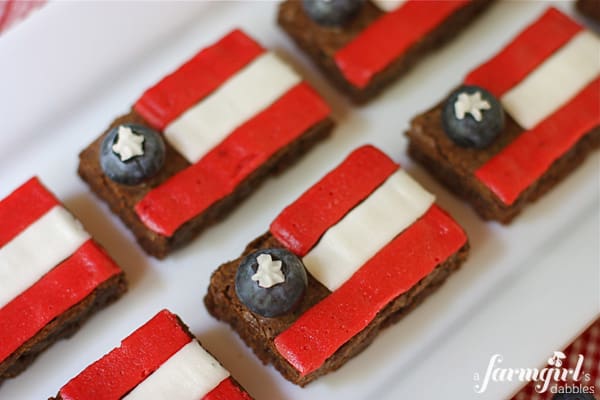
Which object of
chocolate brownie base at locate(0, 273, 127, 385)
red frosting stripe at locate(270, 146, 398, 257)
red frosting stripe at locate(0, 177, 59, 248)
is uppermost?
red frosting stripe at locate(0, 177, 59, 248)

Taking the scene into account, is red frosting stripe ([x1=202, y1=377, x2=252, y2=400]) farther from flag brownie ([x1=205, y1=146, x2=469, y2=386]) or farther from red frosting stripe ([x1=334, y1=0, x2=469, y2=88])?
red frosting stripe ([x1=334, y1=0, x2=469, y2=88])

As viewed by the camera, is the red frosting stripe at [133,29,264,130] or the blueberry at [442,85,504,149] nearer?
the blueberry at [442,85,504,149]

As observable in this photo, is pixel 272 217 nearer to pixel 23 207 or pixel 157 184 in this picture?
pixel 157 184

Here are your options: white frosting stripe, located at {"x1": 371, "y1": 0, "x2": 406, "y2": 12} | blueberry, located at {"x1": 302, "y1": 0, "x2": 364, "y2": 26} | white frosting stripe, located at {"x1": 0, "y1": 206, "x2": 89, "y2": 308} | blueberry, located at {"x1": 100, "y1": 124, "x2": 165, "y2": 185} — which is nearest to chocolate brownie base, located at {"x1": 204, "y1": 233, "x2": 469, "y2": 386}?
blueberry, located at {"x1": 100, "y1": 124, "x2": 165, "y2": 185}

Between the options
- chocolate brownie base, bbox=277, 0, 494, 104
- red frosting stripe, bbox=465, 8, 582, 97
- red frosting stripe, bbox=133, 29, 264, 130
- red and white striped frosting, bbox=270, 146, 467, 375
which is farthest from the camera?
chocolate brownie base, bbox=277, 0, 494, 104

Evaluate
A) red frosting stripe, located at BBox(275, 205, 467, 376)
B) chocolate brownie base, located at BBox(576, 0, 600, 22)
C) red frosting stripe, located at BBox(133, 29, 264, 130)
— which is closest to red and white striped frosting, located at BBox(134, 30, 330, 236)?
red frosting stripe, located at BBox(133, 29, 264, 130)

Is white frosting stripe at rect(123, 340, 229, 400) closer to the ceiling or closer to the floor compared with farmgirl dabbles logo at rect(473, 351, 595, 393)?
closer to the ceiling

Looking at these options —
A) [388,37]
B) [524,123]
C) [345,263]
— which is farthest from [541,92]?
[345,263]

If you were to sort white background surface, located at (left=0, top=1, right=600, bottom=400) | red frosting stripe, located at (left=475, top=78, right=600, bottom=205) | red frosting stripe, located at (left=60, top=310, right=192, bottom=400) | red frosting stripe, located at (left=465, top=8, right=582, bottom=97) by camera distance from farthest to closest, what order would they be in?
red frosting stripe, located at (left=465, top=8, right=582, bottom=97) < red frosting stripe, located at (left=475, top=78, right=600, bottom=205) < white background surface, located at (left=0, top=1, right=600, bottom=400) < red frosting stripe, located at (left=60, top=310, right=192, bottom=400)
